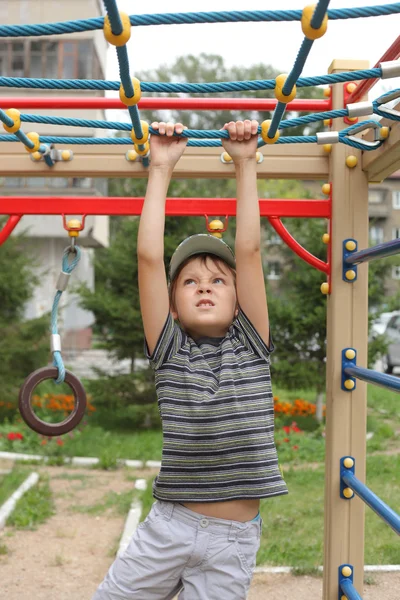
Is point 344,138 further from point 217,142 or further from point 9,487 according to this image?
point 9,487

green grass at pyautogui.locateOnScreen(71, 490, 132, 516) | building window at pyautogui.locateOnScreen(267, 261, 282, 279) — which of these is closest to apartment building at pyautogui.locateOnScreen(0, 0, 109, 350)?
building window at pyautogui.locateOnScreen(267, 261, 282, 279)

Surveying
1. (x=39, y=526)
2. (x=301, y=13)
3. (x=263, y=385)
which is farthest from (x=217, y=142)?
(x=39, y=526)

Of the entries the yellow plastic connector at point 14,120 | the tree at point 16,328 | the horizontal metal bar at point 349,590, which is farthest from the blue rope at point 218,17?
the tree at point 16,328

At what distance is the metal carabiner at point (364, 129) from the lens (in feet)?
5.69

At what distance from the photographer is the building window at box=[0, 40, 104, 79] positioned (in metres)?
14.2

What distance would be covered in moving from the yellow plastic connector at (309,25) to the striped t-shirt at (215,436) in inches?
32.2

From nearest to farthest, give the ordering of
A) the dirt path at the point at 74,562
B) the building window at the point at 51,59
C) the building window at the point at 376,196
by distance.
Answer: the dirt path at the point at 74,562 < the building window at the point at 51,59 < the building window at the point at 376,196

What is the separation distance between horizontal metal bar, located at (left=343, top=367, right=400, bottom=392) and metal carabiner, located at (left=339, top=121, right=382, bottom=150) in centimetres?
61

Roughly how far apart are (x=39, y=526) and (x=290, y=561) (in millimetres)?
1597

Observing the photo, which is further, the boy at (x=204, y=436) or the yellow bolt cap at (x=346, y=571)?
the yellow bolt cap at (x=346, y=571)

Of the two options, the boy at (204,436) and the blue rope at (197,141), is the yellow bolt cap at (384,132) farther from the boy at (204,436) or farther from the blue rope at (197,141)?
the boy at (204,436)

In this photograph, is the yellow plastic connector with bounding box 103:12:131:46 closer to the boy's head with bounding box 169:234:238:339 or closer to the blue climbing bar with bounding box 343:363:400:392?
the boy's head with bounding box 169:234:238:339

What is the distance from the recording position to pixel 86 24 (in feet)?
3.50

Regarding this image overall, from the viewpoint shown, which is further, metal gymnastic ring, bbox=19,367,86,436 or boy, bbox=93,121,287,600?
metal gymnastic ring, bbox=19,367,86,436
